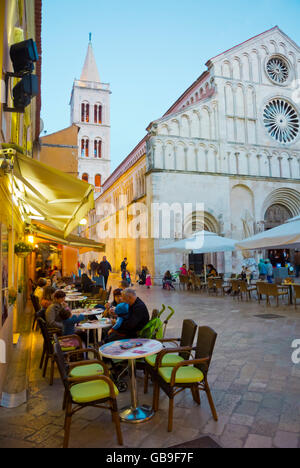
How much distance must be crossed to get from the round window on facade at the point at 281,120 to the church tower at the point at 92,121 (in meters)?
29.2

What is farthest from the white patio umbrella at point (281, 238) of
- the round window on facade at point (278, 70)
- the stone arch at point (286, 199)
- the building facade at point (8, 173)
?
the round window on facade at point (278, 70)

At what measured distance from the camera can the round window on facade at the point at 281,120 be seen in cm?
2358

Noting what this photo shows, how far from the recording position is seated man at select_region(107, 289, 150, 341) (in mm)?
4289

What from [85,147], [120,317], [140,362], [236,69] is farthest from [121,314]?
[85,147]

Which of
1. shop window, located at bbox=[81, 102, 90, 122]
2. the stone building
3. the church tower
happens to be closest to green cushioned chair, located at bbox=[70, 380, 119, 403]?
the stone building

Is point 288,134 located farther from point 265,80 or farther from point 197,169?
point 197,169

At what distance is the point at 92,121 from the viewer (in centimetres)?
4884

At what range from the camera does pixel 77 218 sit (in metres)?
5.84

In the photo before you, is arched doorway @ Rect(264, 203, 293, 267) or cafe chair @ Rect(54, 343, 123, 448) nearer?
cafe chair @ Rect(54, 343, 123, 448)

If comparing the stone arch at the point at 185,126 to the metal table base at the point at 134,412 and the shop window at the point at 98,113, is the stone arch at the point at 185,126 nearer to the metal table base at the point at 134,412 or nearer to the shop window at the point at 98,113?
the metal table base at the point at 134,412

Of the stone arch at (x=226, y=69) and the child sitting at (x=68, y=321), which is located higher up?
the stone arch at (x=226, y=69)

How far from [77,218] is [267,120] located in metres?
22.3

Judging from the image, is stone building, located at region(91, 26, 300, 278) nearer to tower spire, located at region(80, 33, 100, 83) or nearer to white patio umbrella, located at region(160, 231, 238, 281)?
white patio umbrella, located at region(160, 231, 238, 281)

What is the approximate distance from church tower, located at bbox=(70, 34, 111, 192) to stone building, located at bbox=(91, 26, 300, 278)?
80.8 ft
